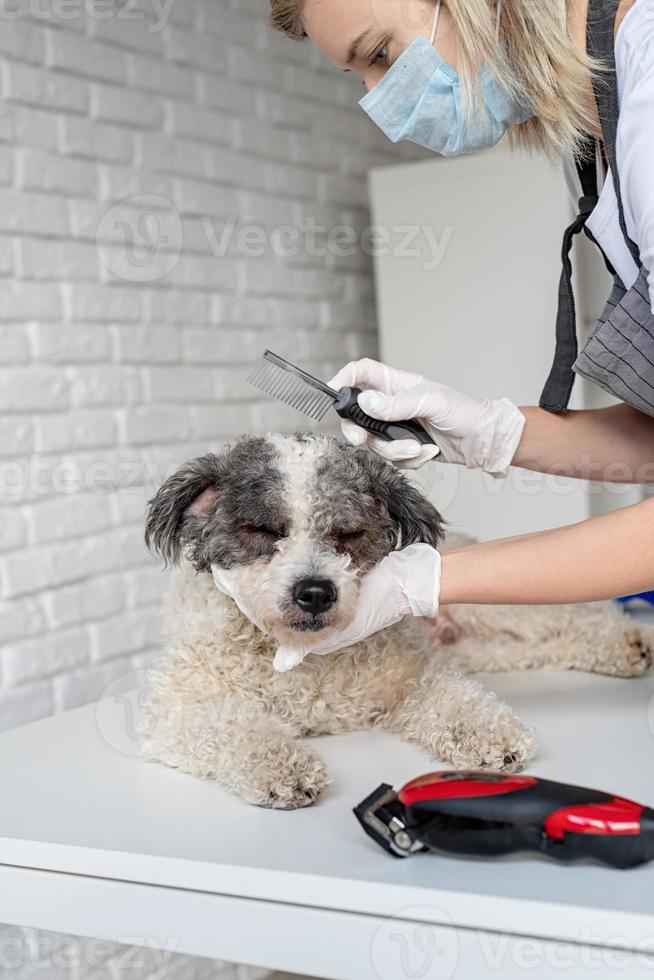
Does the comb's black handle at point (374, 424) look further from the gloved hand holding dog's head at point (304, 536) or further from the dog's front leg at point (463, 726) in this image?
the dog's front leg at point (463, 726)

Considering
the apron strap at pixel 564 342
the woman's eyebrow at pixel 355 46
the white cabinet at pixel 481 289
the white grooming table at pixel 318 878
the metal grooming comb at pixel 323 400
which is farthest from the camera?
the white cabinet at pixel 481 289

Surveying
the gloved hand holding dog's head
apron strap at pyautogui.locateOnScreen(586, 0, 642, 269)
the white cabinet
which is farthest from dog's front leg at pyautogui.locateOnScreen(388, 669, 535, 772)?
the white cabinet

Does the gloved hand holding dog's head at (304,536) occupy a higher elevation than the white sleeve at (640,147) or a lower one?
lower

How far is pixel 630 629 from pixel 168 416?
1581 mm

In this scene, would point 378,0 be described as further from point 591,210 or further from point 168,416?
point 168,416

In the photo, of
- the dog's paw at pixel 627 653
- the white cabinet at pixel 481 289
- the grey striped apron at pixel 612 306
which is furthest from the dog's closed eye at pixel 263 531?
the white cabinet at pixel 481 289

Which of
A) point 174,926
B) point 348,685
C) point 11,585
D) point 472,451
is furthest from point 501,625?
point 11,585

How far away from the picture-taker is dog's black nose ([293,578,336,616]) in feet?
4.58

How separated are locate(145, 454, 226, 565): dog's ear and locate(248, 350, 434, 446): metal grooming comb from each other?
15 centimetres

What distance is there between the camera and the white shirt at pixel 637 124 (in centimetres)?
123

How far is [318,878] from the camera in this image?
1.00 m

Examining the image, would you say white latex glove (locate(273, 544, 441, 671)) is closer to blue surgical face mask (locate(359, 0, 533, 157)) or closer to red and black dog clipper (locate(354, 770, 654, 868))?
red and black dog clipper (locate(354, 770, 654, 868))

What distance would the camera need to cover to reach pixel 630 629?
182 cm

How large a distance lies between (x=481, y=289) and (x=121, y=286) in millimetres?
1130
